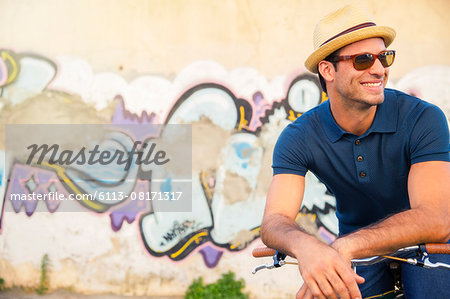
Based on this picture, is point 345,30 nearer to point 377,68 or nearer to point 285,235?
point 377,68

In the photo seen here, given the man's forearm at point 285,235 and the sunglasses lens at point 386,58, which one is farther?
the sunglasses lens at point 386,58

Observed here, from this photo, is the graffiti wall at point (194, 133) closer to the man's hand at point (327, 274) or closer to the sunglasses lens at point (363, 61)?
the sunglasses lens at point (363, 61)

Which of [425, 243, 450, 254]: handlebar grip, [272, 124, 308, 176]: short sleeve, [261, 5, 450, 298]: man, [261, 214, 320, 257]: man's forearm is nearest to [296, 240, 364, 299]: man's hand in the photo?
[261, 214, 320, 257]: man's forearm

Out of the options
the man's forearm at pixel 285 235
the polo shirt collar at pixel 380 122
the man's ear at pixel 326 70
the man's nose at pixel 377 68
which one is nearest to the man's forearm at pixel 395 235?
the man's forearm at pixel 285 235

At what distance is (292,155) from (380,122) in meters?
0.48

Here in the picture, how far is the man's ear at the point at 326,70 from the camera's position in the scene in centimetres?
245

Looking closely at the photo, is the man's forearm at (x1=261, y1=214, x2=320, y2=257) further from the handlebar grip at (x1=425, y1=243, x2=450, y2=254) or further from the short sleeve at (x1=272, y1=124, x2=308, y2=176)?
the handlebar grip at (x1=425, y1=243, x2=450, y2=254)

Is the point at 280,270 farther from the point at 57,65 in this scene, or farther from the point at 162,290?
the point at 57,65

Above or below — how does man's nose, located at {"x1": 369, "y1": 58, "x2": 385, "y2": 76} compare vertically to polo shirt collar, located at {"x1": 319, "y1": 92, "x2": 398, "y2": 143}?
above

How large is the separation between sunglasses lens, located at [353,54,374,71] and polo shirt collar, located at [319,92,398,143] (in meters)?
0.27

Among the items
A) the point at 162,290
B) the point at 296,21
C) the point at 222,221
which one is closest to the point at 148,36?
the point at 296,21

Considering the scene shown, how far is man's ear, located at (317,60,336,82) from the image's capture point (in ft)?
8.04

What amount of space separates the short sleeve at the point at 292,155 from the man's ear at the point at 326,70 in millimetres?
342

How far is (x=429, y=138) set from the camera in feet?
7.14
